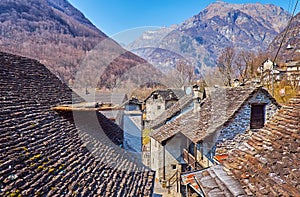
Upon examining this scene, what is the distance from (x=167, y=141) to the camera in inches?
498

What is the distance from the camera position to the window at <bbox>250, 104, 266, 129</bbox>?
9.90 metres

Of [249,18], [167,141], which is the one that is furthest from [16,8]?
[249,18]

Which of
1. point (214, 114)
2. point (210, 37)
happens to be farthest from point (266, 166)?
point (210, 37)

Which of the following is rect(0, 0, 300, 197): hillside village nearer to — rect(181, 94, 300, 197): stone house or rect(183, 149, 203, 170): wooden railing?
rect(181, 94, 300, 197): stone house

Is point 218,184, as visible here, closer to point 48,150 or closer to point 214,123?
point 48,150

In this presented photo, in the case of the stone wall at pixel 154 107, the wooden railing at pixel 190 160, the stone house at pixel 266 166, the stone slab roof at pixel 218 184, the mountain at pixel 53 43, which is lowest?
the wooden railing at pixel 190 160

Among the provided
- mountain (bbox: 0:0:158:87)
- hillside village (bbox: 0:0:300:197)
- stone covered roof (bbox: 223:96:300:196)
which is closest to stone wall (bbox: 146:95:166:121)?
mountain (bbox: 0:0:158:87)

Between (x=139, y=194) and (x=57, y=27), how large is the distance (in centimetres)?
9209

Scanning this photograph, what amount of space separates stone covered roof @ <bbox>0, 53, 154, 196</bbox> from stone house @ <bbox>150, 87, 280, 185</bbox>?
190 inches

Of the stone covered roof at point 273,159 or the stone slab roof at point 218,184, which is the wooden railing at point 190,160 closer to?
the stone slab roof at point 218,184

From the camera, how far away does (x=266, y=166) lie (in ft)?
9.80

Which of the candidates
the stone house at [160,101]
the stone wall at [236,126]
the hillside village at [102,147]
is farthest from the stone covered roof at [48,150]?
the stone house at [160,101]

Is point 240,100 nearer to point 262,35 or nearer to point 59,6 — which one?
point 262,35

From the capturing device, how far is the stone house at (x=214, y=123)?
9.62 m
